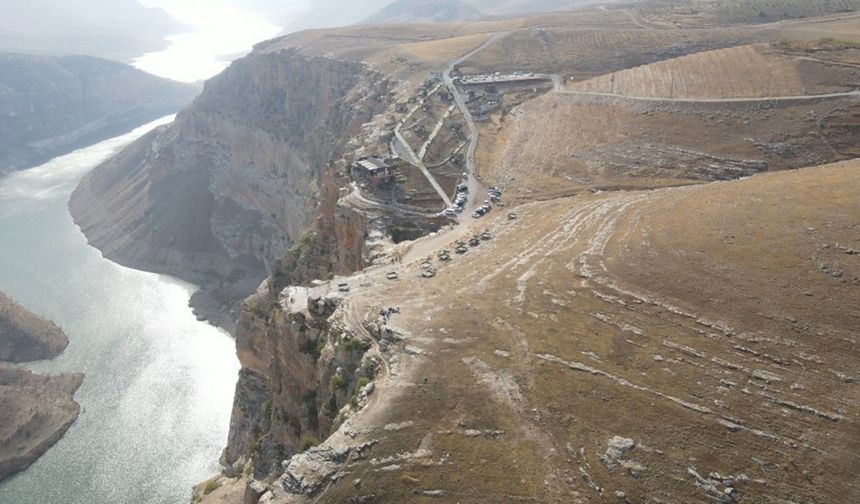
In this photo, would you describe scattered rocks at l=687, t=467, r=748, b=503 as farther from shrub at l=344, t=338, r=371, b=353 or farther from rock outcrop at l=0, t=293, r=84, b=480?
rock outcrop at l=0, t=293, r=84, b=480

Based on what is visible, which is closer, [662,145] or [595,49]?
[662,145]

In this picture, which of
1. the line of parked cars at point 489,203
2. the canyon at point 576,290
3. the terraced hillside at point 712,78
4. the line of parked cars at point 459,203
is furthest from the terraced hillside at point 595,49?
the line of parked cars at point 459,203

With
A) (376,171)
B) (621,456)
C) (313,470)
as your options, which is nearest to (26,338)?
(376,171)

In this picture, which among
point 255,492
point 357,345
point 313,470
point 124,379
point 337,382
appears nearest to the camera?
point 313,470

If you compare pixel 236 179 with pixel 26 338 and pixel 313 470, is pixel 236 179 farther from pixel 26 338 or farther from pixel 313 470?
pixel 313 470

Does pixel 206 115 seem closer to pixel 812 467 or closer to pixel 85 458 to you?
pixel 85 458

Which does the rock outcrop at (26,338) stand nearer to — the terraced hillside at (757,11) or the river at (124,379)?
the river at (124,379)

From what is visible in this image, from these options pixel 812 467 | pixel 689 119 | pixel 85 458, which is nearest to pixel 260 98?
pixel 85 458
